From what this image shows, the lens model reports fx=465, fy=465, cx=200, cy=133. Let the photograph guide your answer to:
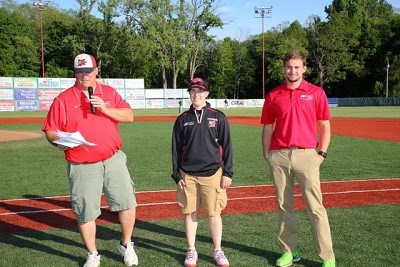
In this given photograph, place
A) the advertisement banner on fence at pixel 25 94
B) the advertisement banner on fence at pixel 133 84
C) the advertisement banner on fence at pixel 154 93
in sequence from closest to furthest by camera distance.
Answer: the advertisement banner on fence at pixel 25 94 → the advertisement banner on fence at pixel 133 84 → the advertisement banner on fence at pixel 154 93

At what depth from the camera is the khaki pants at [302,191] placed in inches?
182

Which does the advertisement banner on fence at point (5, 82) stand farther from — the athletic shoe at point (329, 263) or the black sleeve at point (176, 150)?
the athletic shoe at point (329, 263)

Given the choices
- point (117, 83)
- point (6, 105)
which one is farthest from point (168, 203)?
point (117, 83)

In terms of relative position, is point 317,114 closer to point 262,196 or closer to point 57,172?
point 262,196

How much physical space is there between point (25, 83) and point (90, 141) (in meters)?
48.2

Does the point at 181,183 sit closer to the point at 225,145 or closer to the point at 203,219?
the point at 225,145

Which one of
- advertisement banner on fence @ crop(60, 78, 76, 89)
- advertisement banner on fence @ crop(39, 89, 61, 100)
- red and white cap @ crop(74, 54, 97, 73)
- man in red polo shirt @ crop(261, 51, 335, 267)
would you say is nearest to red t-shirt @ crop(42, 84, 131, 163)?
red and white cap @ crop(74, 54, 97, 73)

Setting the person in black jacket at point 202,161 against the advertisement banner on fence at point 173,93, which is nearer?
the person in black jacket at point 202,161

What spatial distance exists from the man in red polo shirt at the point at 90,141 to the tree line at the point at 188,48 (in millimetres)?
65292

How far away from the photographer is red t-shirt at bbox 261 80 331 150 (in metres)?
4.70

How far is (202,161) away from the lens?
15.9 ft

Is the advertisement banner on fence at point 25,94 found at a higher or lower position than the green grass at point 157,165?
higher

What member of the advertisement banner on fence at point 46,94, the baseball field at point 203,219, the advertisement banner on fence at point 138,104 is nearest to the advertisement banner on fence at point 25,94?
the advertisement banner on fence at point 46,94

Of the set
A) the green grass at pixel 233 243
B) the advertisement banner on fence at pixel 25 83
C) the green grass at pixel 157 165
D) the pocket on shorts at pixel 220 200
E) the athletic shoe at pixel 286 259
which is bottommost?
the green grass at pixel 233 243
